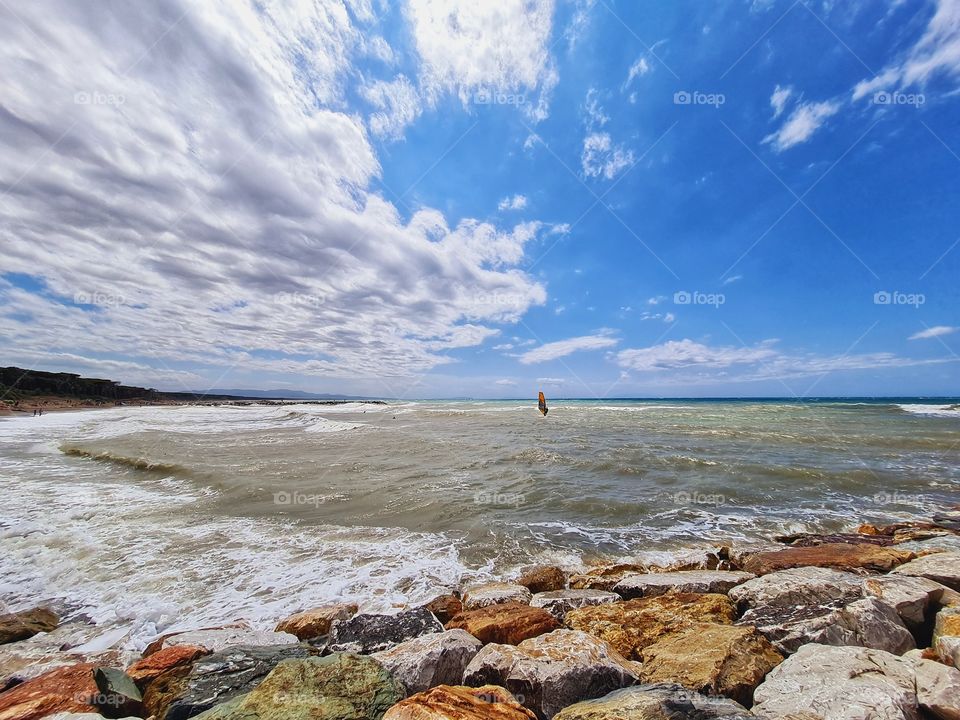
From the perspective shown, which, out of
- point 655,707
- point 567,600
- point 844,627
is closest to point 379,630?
point 567,600

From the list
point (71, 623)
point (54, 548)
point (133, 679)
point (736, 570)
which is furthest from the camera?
point (54, 548)

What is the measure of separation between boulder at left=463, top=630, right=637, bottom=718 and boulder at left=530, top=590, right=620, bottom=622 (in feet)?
4.42

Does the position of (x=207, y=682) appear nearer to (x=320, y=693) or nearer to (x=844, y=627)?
(x=320, y=693)

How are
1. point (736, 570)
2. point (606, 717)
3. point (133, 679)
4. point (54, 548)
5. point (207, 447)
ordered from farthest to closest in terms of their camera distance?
point (207, 447) → point (54, 548) → point (736, 570) → point (133, 679) → point (606, 717)

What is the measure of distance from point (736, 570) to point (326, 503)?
9486 millimetres

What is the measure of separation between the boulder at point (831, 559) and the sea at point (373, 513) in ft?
4.11

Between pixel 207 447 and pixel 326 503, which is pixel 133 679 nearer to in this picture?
pixel 326 503

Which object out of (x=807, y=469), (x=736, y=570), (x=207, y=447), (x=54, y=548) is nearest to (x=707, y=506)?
(x=736, y=570)

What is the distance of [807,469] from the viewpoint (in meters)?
13.6

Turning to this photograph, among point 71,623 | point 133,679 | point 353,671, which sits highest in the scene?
point 353,671

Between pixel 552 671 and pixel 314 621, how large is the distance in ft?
11.1

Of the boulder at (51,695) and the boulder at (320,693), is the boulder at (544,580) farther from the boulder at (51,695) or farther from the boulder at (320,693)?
the boulder at (51,695)

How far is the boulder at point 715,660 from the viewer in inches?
136

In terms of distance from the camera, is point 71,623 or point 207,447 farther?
point 207,447
